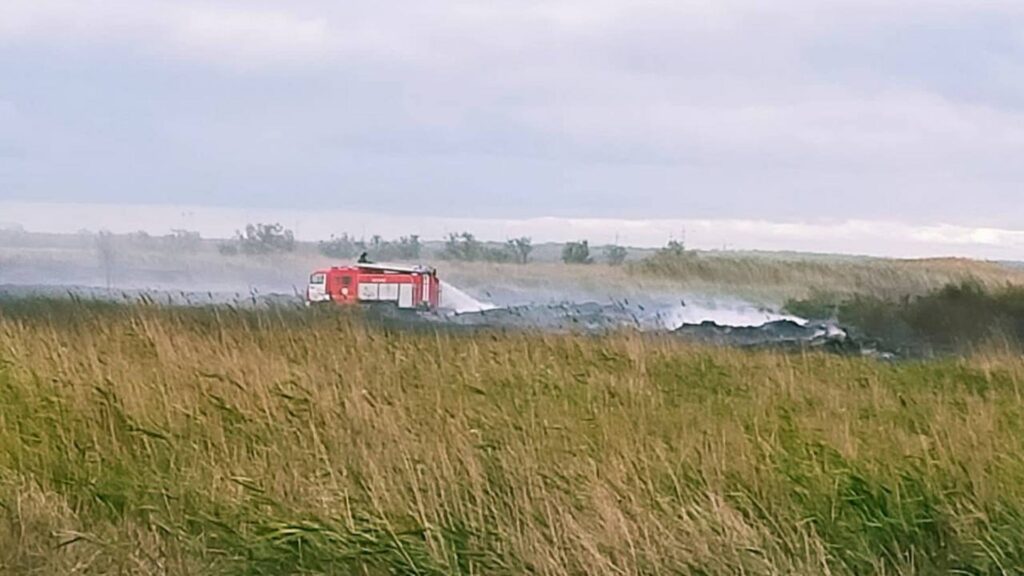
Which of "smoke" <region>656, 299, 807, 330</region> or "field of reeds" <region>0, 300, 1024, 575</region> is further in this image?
"smoke" <region>656, 299, 807, 330</region>

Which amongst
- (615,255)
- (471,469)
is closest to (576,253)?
(615,255)

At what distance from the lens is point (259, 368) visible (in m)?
8.62

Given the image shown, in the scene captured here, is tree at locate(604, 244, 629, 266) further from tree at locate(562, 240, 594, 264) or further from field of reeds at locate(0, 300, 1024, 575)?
field of reeds at locate(0, 300, 1024, 575)

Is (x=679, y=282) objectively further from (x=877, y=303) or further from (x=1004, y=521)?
(x=1004, y=521)

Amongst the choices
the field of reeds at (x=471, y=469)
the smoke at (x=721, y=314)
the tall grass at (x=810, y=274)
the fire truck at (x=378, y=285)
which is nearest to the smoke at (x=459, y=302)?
the fire truck at (x=378, y=285)

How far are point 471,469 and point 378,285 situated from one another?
14184 millimetres

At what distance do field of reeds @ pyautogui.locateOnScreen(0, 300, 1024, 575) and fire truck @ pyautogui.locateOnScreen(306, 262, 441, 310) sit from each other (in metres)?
9.56

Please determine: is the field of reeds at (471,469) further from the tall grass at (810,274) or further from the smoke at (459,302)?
the tall grass at (810,274)

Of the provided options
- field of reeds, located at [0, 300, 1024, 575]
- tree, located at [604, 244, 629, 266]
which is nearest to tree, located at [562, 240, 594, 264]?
tree, located at [604, 244, 629, 266]

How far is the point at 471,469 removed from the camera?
5.97 meters

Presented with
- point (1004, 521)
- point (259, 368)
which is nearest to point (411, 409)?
point (259, 368)

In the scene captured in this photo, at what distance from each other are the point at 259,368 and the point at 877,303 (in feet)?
47.6

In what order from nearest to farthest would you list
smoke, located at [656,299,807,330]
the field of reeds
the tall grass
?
the field of reeds → smoke, located at [656,299,807,330] → the tall grass

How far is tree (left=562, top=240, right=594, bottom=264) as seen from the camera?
2612 centimetres
